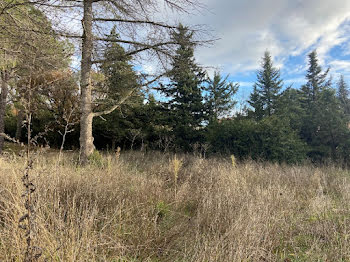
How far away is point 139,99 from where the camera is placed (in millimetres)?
8266

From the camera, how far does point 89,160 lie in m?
5.84

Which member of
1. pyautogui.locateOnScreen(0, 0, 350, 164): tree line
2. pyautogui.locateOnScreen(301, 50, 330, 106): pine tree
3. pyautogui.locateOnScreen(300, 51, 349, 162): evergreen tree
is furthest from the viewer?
pyautogui.locateOnScreen(301, 50, 330, 106): pine tree

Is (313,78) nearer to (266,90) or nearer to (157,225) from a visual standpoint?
(266,90)

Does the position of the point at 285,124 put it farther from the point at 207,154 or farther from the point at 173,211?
the point at 173,211

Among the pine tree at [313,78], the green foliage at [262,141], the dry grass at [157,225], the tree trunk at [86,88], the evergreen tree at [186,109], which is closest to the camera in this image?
the dry grass at [157,225]

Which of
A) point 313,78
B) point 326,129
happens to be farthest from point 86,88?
point 313,78

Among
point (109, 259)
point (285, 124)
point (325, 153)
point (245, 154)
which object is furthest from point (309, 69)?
point (109, 259)

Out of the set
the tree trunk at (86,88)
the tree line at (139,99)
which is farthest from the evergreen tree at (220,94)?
the tree trunk at (86,88)

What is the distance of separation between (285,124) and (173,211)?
9.42 meters

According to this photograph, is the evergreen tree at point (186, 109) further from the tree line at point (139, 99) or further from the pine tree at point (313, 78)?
the pine tree at point (313, 78)

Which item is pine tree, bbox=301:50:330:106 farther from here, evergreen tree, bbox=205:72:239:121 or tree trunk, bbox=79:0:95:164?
tree trunk, bbox=79:0:95:164

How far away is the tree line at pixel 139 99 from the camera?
163 inches

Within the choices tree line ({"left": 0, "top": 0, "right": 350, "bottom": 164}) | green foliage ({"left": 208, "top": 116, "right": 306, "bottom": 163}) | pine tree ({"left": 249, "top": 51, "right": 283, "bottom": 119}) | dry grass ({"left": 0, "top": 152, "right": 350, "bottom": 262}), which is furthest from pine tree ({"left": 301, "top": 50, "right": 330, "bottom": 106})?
dry grass ({"left": 0, "top": 152, "right": 350, "bottom": 262})

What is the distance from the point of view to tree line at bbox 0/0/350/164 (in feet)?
13.5
